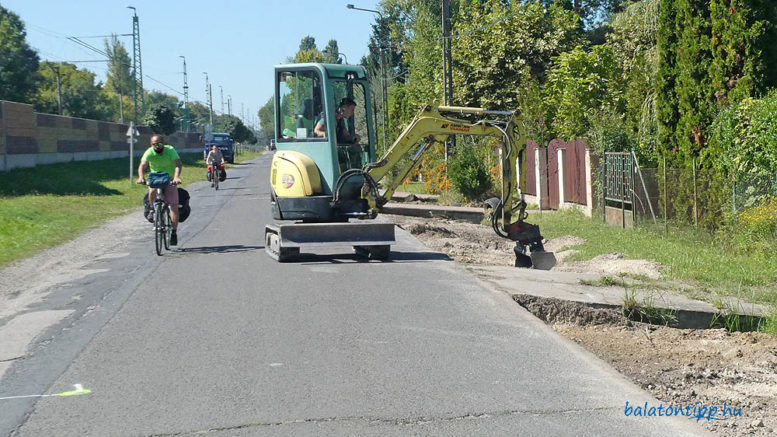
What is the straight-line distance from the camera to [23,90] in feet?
224

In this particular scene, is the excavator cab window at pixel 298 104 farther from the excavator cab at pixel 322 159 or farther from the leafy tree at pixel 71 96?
the leafy tree at pixel 71 96

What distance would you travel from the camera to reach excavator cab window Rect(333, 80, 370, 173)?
13.6 metres

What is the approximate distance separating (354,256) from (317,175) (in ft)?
4.66

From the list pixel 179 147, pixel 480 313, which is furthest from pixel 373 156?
pixel 179 147

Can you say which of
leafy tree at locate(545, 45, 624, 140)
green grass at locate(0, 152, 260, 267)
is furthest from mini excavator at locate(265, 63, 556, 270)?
leafy tree at locate(545, 45, 624, 140)

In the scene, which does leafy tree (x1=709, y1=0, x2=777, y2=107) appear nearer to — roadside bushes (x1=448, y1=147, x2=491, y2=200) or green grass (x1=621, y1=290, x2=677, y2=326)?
green grass (x1=621, y1=290, x2=677, y2=326)

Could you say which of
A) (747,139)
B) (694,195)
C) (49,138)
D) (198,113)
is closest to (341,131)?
(694,195)

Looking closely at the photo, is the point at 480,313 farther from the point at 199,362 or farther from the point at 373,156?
the point at 373,156

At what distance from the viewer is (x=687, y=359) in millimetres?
7539

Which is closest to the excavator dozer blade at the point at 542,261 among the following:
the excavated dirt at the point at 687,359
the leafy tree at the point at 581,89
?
the excavated dirt at the point at 687,359

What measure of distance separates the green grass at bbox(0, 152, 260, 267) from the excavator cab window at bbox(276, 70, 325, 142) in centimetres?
499

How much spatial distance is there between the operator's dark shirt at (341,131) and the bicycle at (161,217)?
2.85 meters

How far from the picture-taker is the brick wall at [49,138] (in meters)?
33.4

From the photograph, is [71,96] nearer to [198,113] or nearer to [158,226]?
[158,226]
